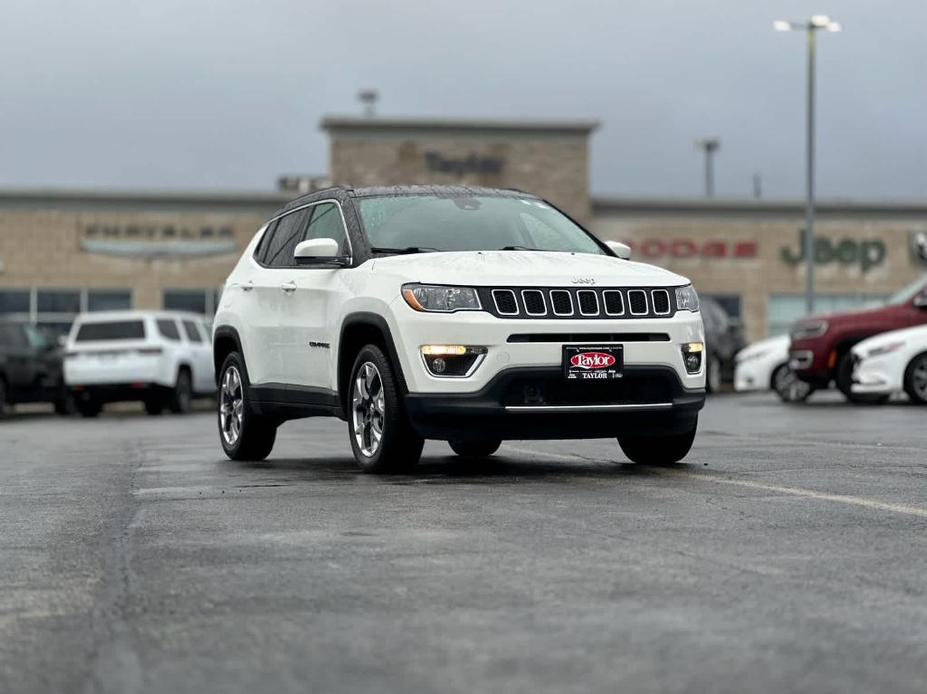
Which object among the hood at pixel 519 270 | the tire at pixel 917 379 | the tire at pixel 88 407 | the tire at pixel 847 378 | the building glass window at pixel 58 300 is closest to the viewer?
the hood at pixel 519 270

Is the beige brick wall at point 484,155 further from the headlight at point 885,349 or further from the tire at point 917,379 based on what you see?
the tire at point 917,379

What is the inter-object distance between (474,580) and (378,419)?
14.6 ft

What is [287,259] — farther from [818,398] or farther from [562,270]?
[818,398]

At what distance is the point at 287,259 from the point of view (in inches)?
465

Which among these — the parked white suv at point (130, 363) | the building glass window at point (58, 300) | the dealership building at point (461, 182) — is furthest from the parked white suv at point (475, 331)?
the building glass window at point (58, 300)

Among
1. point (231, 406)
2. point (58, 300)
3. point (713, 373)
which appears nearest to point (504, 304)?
point (231, 406)

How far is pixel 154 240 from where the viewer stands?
49781mm

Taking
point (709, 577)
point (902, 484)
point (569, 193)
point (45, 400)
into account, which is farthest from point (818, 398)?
point (569, 193)

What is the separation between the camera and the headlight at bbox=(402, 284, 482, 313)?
9672 mm

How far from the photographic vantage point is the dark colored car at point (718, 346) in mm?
32500

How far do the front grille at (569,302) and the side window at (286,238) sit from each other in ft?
7.81

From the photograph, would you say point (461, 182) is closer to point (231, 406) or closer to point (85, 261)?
point (85, 261)

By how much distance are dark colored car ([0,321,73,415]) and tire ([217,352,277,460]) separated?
15.1 m

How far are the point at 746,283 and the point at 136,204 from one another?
58.8ft
